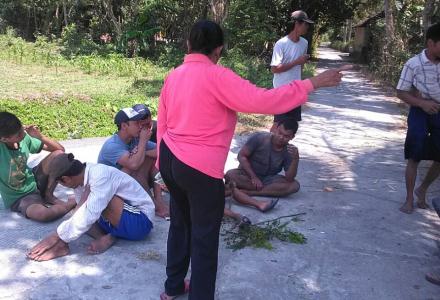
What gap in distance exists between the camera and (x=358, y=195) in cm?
516

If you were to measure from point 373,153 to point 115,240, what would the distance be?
14.8 feet

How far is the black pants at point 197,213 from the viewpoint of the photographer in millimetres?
2520

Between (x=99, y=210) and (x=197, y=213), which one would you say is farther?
(x=99, y=210)

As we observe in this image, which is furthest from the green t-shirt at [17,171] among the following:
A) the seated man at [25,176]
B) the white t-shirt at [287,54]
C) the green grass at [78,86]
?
the green grass at [78,86]

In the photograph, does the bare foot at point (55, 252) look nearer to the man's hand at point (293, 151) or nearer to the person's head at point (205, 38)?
the person's head at point (205, 38)

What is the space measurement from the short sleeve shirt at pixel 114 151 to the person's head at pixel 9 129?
2.27ft

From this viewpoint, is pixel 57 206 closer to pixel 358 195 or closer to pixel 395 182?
pixel 358 195

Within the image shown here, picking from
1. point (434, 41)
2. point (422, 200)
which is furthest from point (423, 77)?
point (422, 200)

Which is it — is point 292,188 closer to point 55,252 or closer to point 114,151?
point 114,151

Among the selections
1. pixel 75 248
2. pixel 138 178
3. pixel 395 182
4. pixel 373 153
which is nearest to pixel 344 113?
pixel 373 153

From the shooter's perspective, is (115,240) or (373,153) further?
(373,153)

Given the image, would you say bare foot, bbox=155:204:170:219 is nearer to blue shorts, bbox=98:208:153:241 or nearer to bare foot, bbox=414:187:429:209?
blue shorts, bbox=98:208:153:241

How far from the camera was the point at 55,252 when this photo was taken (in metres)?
3.46

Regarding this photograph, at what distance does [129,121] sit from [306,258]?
1809mm
